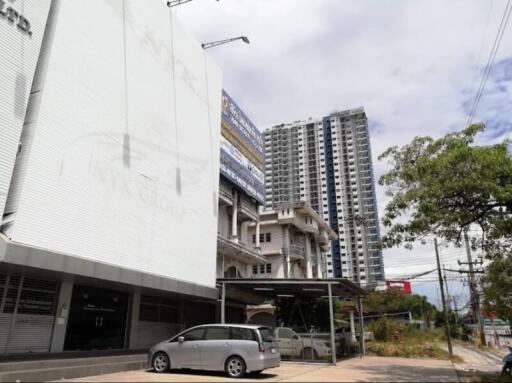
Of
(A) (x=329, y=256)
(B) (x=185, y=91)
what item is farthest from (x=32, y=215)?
(A) (x=329, y=256)

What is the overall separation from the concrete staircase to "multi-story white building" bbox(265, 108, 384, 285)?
7231cm

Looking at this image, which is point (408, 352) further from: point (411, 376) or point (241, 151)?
point (241, 151)

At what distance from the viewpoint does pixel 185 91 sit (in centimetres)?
2112

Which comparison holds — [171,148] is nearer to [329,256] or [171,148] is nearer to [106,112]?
[106,112]

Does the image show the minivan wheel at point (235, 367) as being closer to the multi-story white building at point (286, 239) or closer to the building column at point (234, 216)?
the building column at point (234, 216)

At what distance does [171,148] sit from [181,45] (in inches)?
232

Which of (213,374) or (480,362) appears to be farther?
(480,362)

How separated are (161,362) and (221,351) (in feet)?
7.29

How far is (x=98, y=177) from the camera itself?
47.4 ft

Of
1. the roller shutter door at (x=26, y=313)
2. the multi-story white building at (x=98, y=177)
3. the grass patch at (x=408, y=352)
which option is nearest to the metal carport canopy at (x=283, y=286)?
the multi-story white building at (x=98, y=177)

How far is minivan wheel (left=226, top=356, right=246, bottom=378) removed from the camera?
12.2 m

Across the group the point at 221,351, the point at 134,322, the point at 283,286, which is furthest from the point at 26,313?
the point at 283,286

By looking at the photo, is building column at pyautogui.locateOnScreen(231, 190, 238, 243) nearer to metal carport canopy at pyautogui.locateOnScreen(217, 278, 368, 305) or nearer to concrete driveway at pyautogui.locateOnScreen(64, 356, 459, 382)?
metal carport canopy at pyautogui.locateOnScreen(217, 278, 368, 305)

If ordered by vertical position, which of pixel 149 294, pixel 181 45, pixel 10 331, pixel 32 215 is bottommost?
pixel 10 331
